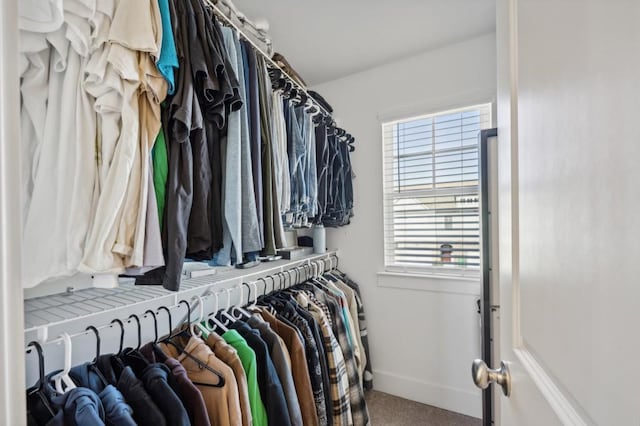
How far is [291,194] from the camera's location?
1.40 metres

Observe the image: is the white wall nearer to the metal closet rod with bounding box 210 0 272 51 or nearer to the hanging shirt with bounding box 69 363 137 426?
the metal closet rod with bounding box 210 0 272 51

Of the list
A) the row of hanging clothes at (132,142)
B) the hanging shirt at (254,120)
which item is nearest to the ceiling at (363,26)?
the hanging shirt at (254,120)

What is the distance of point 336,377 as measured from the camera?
52.8 inches

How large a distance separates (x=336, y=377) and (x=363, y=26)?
2.01m

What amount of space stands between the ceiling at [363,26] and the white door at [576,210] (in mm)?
1240

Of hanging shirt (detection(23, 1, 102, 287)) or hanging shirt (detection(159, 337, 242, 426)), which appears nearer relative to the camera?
hanging shirt (detection(23, 1, 102, 287))

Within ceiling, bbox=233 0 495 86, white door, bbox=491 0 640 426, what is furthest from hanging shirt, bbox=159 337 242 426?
ceiling, bbox=233 0 495 86

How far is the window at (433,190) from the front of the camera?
6.20 feet

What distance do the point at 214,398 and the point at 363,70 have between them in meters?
2.30

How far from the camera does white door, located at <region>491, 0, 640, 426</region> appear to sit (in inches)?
10.3

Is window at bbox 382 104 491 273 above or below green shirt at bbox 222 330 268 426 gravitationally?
above

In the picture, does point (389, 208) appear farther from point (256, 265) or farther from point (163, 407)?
point (163, 407)

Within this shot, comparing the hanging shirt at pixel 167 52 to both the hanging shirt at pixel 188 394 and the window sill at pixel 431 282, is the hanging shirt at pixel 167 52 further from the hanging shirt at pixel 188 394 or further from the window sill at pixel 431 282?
the window sill at pixel 431 282

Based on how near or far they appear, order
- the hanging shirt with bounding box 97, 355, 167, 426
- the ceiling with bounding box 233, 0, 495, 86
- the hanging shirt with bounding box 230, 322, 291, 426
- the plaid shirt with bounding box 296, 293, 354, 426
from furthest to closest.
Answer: the ceiling with bounding box 233, 0, 495, 86
the plaid shirt with bounding box 296, 293, 354, 426
the hanging shirt with bounding box 230, 322, 291, 426
the hanging shirt with bounding box 97, 355, 167, 426
